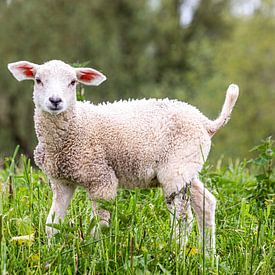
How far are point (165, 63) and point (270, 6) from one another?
523 cm

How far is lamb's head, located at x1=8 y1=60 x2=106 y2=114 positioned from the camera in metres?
4.32

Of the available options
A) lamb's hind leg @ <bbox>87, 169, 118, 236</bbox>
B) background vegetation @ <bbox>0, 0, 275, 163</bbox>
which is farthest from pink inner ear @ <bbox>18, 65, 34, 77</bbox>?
background vegetation @ <bbox>0, 0, 275, 163</bbox>

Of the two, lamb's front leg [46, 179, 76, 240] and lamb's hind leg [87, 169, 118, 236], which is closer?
lamb's hind leg [87, 169, 118, 236]

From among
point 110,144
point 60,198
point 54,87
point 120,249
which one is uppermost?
point 54,87

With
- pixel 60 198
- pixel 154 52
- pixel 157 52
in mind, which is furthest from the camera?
pixel 157 52

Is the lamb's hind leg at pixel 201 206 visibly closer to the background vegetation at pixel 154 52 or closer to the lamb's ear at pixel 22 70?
the lamb's ear at pixel 22 70

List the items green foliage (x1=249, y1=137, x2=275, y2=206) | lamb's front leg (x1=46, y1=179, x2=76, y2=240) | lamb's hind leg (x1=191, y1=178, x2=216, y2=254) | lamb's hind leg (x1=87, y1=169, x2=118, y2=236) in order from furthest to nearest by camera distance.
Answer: green foliage (x1=249, y1=137, x2=275, y2=206), lamb's hind leg (x1=191, y1=178, x2=216, y2=254), lamb's front leg (x1=46, y1=179, x2=76, y2=240), lamb's hind leg (x1=87, y1=169, x2=118, y2=236)

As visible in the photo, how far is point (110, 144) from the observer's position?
15.2 feet

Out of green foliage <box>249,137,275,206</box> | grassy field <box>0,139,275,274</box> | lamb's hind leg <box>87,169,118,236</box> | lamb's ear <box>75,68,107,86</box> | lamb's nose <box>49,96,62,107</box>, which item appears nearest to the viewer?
grassy field <box>0,139,275,274</box>

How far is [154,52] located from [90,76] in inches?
891

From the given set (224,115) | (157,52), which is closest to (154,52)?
(157,52)

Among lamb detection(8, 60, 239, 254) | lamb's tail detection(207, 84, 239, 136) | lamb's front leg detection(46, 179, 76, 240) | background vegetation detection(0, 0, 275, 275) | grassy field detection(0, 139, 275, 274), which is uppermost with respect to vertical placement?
background vegetation detection(0, 0, 275, 275)

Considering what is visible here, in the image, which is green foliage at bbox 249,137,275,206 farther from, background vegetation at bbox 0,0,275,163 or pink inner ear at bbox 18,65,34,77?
background vegetation at bbox 0,0,275,163

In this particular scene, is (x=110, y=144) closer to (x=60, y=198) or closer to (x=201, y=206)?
(x=60, y=198)
